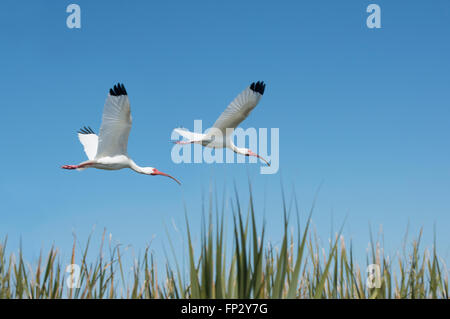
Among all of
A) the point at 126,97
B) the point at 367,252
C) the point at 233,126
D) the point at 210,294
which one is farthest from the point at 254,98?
the point at 210,294

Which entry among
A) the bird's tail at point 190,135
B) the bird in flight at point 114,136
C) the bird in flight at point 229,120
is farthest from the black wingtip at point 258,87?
the bird in flight at point 114,136

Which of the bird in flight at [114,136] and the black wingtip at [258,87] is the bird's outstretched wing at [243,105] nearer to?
the black wingtip at [258,87]

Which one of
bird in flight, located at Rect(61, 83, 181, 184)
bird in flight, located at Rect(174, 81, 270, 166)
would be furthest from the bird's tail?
bird in flight, located at Rect(61, 83, 181, 184)

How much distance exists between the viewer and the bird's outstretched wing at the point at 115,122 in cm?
811

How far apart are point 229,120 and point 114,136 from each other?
10.8ft

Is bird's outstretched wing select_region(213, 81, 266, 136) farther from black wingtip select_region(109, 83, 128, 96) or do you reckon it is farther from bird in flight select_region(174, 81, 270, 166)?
black wingtip select_region(109, 83, 128, 96)

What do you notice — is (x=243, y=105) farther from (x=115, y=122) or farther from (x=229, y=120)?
(x=115, y=122)

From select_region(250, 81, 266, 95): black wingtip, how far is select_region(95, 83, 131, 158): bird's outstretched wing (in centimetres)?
356

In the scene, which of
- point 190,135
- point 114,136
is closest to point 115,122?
point 114,136

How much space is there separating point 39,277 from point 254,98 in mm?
6882
